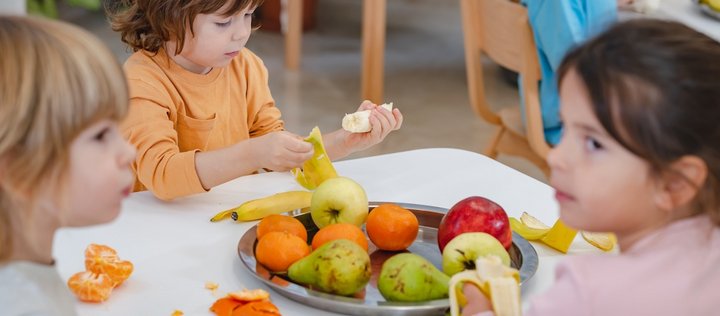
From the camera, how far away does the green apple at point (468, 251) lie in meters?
1.21

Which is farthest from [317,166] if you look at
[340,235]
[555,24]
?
[555,24]

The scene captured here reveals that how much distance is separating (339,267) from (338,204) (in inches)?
9.0

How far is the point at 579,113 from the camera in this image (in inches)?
39.0

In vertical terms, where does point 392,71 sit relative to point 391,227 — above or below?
below

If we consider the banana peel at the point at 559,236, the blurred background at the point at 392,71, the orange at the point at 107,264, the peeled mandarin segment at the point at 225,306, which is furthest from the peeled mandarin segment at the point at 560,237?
the blurred background at the point at 392,71

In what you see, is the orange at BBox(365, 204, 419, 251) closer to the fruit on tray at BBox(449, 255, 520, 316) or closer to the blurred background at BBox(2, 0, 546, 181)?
the fruit on tray at BBox(449, 255, 520, 316)

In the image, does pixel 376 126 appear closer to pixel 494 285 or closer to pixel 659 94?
pixel 494 285

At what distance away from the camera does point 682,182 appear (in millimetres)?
974

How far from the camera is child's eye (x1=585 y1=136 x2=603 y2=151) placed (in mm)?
990

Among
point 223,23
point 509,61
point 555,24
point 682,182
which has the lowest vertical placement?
point 509,61

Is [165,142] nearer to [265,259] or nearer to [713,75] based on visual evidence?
[265,259]

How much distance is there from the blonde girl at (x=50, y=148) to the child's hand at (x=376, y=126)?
68 centimetres

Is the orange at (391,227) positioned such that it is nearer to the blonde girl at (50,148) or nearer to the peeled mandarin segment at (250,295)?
the peeled mandarin segment at (250,295)

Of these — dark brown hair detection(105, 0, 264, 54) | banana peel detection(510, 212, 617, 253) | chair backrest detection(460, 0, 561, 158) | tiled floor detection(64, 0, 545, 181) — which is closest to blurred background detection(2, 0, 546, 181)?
tiled floor detection(64, 0, 545, 181)
